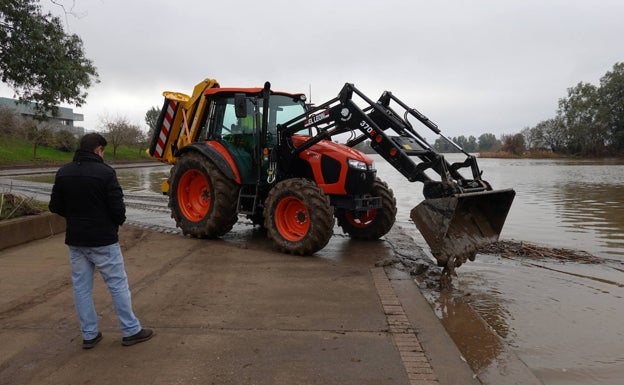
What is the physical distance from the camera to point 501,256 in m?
7.69

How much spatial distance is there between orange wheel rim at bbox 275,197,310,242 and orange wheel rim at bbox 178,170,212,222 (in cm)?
183

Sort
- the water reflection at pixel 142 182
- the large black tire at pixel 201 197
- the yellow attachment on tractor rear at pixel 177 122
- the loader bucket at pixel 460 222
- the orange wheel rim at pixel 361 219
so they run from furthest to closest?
1. the water reflection at pixel 142 182
2. the yellow attachment on tractor rear at pixel 177 122
3. the orange wheel rim at pixel 361 219
4. the large black tire at pixel 201 197
5. the loader bucket at pixel 460 222

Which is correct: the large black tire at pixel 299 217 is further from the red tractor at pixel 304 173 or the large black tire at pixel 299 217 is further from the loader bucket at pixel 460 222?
the loader bucket at pixel 460 222

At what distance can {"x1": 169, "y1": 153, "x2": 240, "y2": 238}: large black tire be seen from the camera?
8211 millimetres

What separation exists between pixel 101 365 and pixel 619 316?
4.85 meters

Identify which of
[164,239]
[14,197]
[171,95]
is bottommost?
[164,239]

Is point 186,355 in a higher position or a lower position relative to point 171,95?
lower

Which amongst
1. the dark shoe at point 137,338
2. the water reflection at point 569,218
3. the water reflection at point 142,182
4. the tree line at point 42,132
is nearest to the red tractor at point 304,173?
the water reflection at point 569,218

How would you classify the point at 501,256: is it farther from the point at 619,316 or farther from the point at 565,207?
the point at 565,207

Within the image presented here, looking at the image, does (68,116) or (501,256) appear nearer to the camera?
(501,256)

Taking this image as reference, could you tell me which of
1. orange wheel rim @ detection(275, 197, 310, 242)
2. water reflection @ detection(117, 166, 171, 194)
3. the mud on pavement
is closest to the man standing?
the mud on pavement

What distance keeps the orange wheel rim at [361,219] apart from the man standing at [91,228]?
A: 5235 millimetres

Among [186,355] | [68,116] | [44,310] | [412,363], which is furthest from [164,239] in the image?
[68,116]

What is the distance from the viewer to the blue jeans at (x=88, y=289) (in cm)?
395
